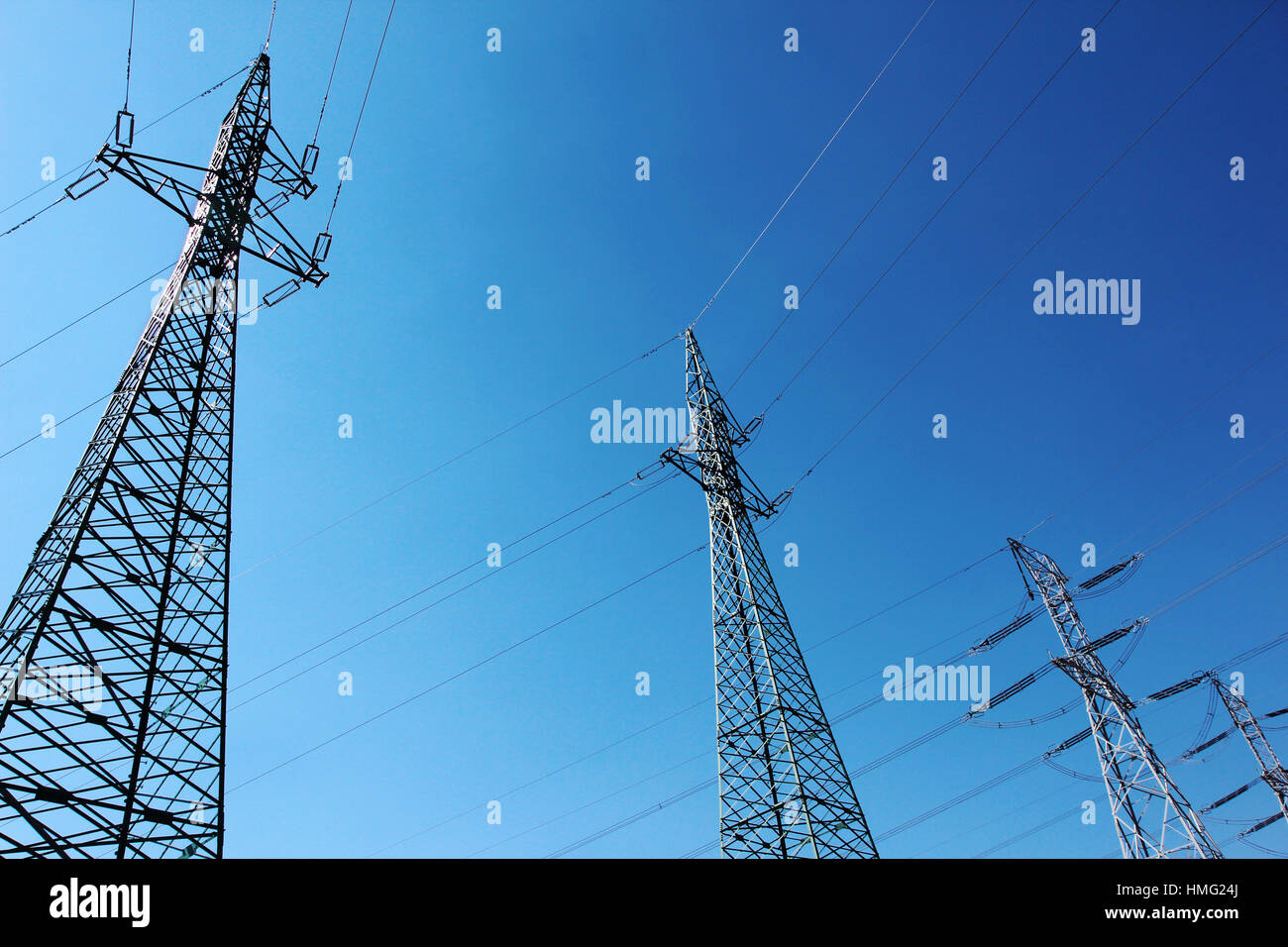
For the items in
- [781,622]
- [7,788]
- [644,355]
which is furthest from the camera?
[644,355]

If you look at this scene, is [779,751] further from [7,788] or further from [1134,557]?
[1134,557]

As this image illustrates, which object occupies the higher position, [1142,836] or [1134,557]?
[1134,557]

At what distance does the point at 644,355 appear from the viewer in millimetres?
27734
